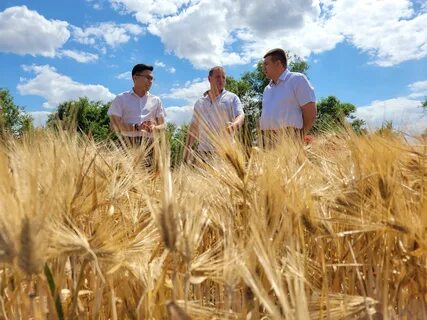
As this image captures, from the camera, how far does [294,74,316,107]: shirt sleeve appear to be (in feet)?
12.4

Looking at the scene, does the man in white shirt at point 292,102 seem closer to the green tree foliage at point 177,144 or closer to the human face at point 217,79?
the human face at point 217,79

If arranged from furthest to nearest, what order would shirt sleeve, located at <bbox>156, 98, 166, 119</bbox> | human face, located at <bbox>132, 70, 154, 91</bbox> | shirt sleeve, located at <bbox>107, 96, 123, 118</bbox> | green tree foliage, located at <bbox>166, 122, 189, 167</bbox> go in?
shirt sleeve, located at <bbox>156, 98, 166, 119</bbox> → human face, located at <bbox>132, 70, 154, 91</bbox> → shirt sleeve, located at <bbox>107, 96, 123, 118</bbox> → green tree foliage, located at <bbox>166, 122, 189, 167</bbox>

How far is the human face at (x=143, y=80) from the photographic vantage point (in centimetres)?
454

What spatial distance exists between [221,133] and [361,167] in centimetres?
42

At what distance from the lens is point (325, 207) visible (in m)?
1.40

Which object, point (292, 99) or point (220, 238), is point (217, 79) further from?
point (220, 238)

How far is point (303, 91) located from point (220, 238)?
269 centimetres

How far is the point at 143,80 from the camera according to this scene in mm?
4543

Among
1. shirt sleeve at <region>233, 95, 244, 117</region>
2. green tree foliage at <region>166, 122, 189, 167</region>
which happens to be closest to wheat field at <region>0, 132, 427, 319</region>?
green tree foliage at <region>166, 122, 189, 167</region>

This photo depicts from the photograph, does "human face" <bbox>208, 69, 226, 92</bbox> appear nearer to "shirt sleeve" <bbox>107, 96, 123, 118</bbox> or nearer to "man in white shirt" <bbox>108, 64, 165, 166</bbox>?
"man in white shirt" <bbox>108, 64, 165, 166</bbox>

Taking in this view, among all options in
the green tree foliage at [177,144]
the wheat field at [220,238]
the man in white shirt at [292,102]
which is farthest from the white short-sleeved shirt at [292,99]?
the wheat field at [220,238]

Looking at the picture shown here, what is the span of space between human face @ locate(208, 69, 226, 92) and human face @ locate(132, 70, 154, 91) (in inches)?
24.6

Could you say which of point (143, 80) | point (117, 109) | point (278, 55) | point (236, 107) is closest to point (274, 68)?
point (278, 55)

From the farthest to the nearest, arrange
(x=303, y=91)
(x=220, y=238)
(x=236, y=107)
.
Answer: (x=236, y=107) < (x=303, y=91) < (x=220, y=238)
